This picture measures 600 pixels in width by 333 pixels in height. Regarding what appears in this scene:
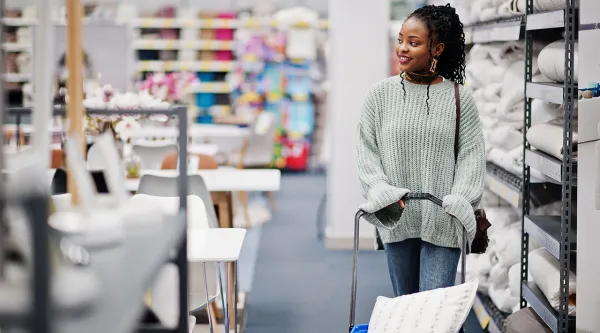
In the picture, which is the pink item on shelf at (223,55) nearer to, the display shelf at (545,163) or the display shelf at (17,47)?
the display shelf at (17,47)

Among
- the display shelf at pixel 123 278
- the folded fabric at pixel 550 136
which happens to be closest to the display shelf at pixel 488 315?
the folded fabric at pixel 550 136

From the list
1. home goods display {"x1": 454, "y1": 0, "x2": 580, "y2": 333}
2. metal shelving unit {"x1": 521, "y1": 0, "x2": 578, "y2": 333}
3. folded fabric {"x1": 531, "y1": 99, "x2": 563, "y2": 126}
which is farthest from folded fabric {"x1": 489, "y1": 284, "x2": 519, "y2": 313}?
folded fabric {"x1": 531, "y1": 99, "x2": 563, "y2": 126}

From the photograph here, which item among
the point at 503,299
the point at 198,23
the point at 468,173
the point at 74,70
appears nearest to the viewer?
the point at 74,70

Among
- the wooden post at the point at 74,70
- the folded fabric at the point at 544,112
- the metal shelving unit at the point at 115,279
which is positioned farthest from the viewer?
the folded fabric at the point at 544,112

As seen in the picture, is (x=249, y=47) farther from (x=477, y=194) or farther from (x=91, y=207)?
(x=91, y=207)

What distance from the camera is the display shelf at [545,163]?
3369 mm

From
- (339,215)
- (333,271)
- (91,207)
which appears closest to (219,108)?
(339,215)

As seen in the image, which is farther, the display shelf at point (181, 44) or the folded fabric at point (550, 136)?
the display shelf at point (181, 44)

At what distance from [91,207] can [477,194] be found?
5.85 ft

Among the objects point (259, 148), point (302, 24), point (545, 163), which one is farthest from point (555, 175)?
point (302, 24)

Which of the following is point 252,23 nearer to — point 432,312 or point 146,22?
point 146,22

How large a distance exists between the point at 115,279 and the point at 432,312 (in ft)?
5.36

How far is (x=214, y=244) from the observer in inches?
148

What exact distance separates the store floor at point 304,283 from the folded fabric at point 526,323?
3.75ft
